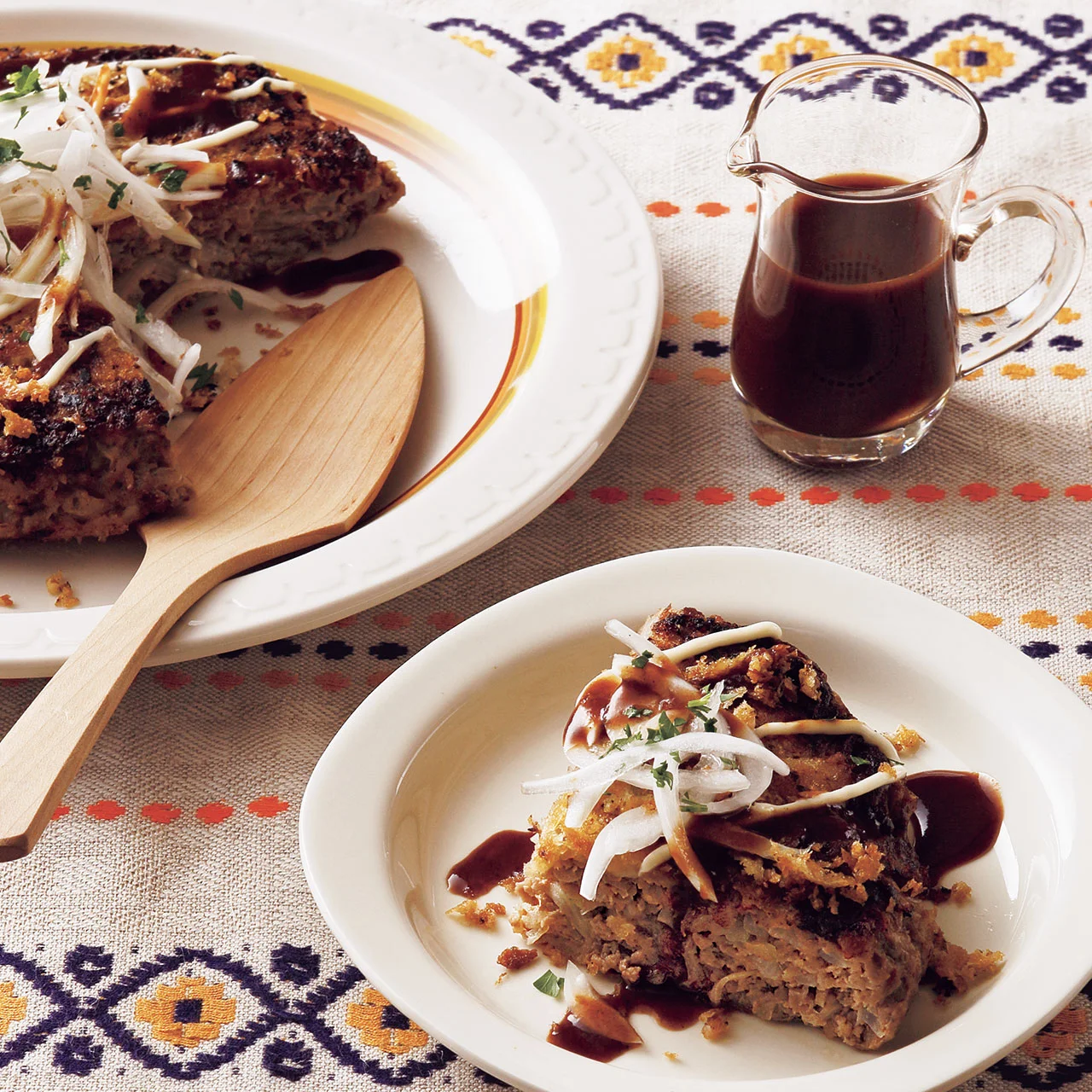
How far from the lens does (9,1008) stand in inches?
83.0

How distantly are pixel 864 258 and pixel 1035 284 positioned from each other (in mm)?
495

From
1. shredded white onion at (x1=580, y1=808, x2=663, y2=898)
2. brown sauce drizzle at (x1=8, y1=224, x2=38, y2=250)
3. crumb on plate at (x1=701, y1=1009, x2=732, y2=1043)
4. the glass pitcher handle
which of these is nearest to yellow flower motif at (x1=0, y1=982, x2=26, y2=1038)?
shredded white onion at (x1=580, y1=808, x2=663, y2=898)

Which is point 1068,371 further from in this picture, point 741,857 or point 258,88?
point 258,88

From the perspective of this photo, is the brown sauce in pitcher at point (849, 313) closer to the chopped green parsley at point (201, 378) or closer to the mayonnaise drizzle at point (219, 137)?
the chopped green parsley at point (201, 378)

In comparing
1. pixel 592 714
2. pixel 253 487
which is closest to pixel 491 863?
pixel 592 714

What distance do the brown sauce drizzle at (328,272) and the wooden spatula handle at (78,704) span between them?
1.15 m

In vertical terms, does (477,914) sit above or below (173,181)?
below

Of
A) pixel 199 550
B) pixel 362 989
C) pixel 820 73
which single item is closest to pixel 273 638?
pixel 199 550

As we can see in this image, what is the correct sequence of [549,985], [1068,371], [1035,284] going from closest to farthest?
[549,985] < [1035,284] < [1068,371]

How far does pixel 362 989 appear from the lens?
6.95 feet

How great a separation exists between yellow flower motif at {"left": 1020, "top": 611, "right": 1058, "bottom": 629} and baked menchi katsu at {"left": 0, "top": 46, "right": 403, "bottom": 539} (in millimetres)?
1692

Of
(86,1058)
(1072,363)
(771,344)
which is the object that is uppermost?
(771,344)

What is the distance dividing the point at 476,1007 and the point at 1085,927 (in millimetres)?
840

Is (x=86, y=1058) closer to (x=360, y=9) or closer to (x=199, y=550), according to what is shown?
(x=199, y=550)
